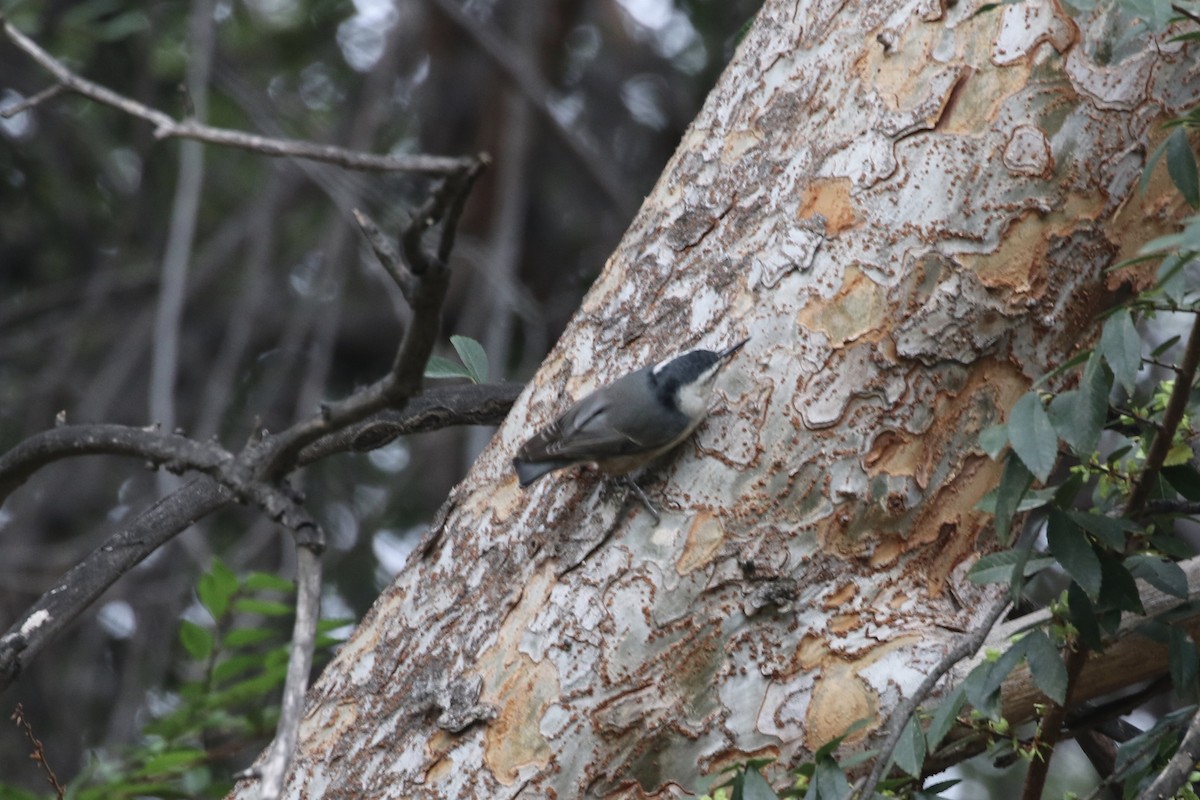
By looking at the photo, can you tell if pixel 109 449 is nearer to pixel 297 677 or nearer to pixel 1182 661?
pixel 297 677

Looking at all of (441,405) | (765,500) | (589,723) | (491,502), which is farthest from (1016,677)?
(441,405)

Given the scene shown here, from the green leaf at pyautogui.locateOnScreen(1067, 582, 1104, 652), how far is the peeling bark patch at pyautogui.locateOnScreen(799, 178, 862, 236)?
0.52 metres

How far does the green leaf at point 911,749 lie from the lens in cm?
123

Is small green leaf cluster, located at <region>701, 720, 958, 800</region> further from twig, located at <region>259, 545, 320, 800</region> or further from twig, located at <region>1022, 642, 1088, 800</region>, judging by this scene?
twig, located at <region>259, 545, 320, 800</region>

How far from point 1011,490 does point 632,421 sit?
1.53ft

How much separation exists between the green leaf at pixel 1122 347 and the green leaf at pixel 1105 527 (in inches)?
6.3

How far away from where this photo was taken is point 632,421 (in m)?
1.47

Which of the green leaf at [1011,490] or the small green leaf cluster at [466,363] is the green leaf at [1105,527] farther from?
the small green leaf cluster at [466,363]

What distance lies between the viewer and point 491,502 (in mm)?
1624

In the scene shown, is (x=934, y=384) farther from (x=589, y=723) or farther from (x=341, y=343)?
(x=341, y=343)

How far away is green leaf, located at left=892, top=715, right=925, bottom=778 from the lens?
4.03ft

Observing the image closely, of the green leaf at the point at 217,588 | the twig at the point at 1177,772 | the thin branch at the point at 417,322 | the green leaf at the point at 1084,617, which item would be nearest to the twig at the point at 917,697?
the green leaf at the point at 1084,617

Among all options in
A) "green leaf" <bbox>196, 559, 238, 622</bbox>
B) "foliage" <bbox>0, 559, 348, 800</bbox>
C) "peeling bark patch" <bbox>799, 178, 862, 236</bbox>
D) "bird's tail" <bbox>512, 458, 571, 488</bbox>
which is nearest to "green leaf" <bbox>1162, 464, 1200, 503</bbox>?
"peeling bark patch" <bbox>799, 178, 862, 236</bbox>

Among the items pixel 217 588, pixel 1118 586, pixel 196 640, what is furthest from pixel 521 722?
pixel 196 640
